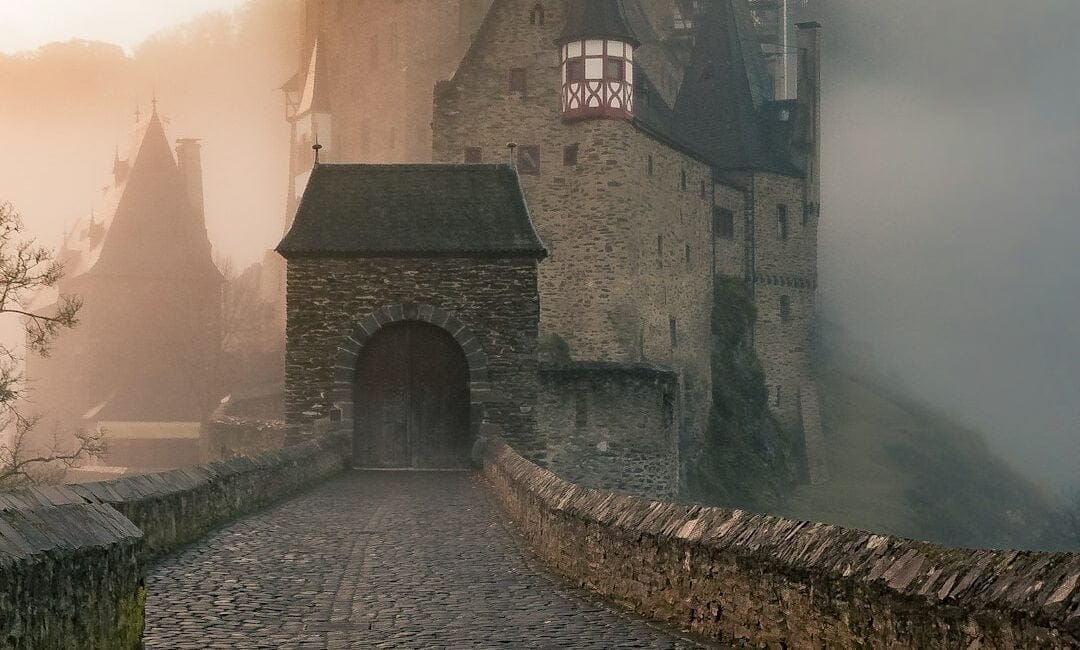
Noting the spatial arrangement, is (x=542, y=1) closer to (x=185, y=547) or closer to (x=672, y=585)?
(x=185, y=547)

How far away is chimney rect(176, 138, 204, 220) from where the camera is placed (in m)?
79.8

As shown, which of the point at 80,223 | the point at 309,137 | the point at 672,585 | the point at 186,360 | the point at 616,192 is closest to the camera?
Answer: the point at 672,585

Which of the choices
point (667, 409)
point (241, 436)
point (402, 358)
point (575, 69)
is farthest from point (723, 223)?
point (402, 358)

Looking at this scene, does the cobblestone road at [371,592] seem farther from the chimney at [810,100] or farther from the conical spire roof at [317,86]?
the conical spire roof at [317,86]

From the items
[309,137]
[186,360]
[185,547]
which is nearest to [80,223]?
[186,360]

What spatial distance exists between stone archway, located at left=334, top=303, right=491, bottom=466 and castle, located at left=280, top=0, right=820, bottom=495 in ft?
1.55

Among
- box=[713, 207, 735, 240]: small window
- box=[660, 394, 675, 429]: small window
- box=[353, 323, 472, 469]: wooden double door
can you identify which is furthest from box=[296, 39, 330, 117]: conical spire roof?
box=[353, 323, 472, 469]: wooden double door

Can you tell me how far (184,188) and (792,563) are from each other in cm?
7620

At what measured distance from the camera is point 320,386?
25875 millimetres

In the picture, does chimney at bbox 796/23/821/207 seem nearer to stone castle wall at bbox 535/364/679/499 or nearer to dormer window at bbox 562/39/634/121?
dormer window at bbox 562/39/634/121

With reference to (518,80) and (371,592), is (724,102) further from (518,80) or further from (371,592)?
(371,592)

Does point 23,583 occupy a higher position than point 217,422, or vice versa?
point 23,583

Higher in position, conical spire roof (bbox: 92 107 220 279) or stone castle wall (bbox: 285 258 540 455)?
conical spire roof (bbox: 92 107 220 279)

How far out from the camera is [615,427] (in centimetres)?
3341
